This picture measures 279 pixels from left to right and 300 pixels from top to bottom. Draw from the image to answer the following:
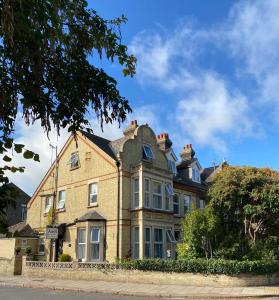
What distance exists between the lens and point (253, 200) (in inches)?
979

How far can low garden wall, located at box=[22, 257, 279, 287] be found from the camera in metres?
20.6

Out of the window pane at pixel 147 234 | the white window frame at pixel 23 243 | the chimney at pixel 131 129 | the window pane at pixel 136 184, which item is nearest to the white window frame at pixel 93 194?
the window pane at pixel 136 184

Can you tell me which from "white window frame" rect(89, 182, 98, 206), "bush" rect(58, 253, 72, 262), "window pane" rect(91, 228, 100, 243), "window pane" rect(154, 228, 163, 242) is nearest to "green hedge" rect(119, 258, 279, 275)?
"window pane" rect(91, 228, 100, 243)

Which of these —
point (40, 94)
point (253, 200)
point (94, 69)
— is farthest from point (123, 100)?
point (253, 200)

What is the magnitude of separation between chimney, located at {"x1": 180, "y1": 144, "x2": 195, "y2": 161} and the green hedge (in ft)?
61.6

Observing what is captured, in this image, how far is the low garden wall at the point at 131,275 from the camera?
20594 mm

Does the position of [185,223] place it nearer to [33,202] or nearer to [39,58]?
[33,202]

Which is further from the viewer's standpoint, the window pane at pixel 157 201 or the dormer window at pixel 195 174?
the dormer window at pixel 195 174

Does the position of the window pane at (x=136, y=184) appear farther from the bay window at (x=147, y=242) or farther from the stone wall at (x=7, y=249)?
the stone wall at (x=7, y=249)

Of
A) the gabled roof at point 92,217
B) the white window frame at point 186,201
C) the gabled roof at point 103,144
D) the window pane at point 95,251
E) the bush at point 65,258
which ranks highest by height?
the gabled roof at point 103,144

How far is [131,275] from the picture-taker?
891 inches

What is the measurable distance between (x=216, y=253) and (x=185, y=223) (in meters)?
2.41

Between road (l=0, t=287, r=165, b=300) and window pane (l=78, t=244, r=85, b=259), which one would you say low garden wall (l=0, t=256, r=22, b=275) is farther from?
road (l=0, t=287, r=165, b=300)

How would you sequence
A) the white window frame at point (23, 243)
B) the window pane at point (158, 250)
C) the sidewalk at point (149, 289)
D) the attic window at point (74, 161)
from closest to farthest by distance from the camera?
the sidewalk at point (149, 289)
the window pane at point (158, 250)
the white window frame at point (23, 243)
the attic window at point (74, 161)
